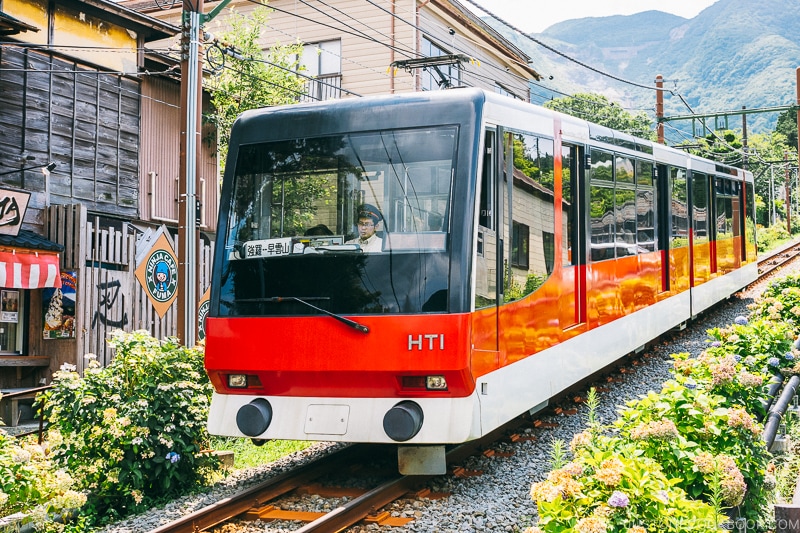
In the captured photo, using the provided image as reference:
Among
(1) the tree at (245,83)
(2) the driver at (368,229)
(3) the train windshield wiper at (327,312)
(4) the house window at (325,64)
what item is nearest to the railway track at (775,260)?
(4) the house window at (325,64)

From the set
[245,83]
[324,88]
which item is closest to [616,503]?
[245,83]

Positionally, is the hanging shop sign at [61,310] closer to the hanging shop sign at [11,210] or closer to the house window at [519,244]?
the hanging shop sign at [11,210]

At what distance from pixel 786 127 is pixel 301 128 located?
239ft

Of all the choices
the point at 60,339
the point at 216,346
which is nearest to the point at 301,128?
the point at 216,346

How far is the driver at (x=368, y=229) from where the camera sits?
7.04 metres

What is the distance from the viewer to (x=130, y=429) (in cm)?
727

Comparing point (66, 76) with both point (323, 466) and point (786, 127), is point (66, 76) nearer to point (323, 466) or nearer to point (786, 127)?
point (323, 466)

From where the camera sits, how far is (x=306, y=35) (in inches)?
1001

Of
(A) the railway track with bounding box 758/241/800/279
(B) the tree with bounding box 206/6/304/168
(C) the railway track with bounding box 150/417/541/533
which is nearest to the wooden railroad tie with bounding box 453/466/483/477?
(C) the railway track with bounding box 150/417/541/533

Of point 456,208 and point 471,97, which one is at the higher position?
point 471,97

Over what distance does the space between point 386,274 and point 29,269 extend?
8.72 meters

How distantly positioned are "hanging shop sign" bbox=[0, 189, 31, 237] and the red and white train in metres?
6.88

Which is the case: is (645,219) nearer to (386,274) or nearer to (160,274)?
(386,274)

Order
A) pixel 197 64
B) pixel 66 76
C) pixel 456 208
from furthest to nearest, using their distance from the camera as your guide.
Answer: pixel 66 76, pixel 197 64, pixel 456 208
